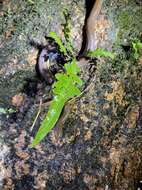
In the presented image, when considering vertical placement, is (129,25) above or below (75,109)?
above

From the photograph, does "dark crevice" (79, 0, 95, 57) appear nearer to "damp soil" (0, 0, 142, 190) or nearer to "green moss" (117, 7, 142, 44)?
"damp soil" (0, 0, 142, 190)

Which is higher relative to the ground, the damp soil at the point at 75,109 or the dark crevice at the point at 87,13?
the dark crevice at the point at 87,13

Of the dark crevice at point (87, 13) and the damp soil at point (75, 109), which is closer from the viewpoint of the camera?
the damp soil at point (75, 109)

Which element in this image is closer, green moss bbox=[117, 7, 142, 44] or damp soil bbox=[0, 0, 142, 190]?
damp soil bbox=[0, 0, 142, 190]

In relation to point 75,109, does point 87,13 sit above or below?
above

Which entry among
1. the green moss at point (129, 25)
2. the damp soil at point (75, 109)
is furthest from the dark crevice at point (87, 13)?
the green moss at point (129, 25)

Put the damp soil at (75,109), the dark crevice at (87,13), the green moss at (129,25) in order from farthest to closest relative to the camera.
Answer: the green moss at (129,25) < the dark crevice at (87,13) < the damp soil at (75,109)

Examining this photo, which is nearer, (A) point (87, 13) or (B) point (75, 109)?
(B) point (75, 109)

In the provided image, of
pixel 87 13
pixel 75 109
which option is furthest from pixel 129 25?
pixel 75 109

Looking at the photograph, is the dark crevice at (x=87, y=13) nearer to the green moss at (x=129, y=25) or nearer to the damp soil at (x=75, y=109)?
the damp soil at (x=75, y=109)

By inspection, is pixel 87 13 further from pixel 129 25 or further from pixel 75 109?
pixel 75 109

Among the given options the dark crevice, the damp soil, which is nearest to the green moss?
the damp soil

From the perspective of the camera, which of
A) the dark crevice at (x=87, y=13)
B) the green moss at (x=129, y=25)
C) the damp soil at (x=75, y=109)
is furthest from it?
the green moss at (x=129, y=25)
